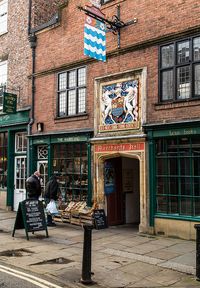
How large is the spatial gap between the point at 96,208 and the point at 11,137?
6.83 m

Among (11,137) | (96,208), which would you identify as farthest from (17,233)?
(11,137)

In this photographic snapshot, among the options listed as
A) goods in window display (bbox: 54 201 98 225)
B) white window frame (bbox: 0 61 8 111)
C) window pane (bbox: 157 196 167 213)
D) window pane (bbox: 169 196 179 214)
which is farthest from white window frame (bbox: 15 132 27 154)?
window pane (bbox: 169 196 179 214)

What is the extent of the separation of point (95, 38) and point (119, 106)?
235 centimetres

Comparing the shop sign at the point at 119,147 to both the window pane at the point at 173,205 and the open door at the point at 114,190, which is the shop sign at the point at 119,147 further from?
the window pane at the point at 173,205

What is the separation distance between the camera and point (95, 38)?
12766mm

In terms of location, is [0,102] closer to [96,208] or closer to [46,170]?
[46,170]

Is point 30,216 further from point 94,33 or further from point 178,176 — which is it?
point 94,33

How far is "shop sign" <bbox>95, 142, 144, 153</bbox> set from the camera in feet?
41.3

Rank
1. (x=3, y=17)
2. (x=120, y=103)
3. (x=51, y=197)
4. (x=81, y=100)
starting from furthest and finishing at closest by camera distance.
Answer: (x=3, y=17) → (x=81, y=100) → (x=51, y=197) → (x=120, y=103)

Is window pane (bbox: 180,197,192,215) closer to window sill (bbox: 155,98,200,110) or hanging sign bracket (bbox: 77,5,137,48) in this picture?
window sill (bbox: 155,98,200,110)

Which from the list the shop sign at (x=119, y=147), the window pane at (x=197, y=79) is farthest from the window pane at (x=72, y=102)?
the window pane at (x=197, y=79)

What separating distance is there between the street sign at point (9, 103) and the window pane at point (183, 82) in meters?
8.27

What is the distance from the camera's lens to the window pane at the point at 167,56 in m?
12.1

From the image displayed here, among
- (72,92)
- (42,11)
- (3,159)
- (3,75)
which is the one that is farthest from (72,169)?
(42,11)
